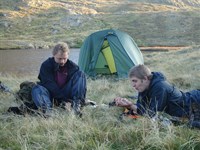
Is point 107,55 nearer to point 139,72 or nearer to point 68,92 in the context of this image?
point 68,92

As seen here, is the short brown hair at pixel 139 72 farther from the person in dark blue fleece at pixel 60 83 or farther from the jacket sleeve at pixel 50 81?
the jacket sleeve at pixel 50 81

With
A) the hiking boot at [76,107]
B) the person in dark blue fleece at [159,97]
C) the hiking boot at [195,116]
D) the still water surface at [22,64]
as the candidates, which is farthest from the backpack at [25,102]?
the still water surface at [22,64]

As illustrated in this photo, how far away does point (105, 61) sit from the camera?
44.0 feet

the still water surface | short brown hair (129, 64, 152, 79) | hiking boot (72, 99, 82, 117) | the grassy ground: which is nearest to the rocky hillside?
the still water surface

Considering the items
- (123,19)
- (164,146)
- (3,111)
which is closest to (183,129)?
(164,146)

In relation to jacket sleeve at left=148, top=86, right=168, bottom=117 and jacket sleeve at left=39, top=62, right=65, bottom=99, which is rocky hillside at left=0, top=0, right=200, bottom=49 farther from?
jacket sleeve at left=148, top=86, right=168, bottom=117

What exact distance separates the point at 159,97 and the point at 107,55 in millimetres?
8549

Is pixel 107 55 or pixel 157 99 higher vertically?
pixel 157 99

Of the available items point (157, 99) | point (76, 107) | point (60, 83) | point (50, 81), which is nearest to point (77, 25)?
point (60, 83)

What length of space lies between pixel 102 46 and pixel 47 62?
7243 millimetres

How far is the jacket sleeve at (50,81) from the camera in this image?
6051 mm

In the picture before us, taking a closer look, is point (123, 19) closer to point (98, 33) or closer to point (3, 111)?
point (98, 33)

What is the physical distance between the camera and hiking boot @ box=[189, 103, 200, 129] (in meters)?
4.38

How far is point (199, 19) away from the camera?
6969 cm
